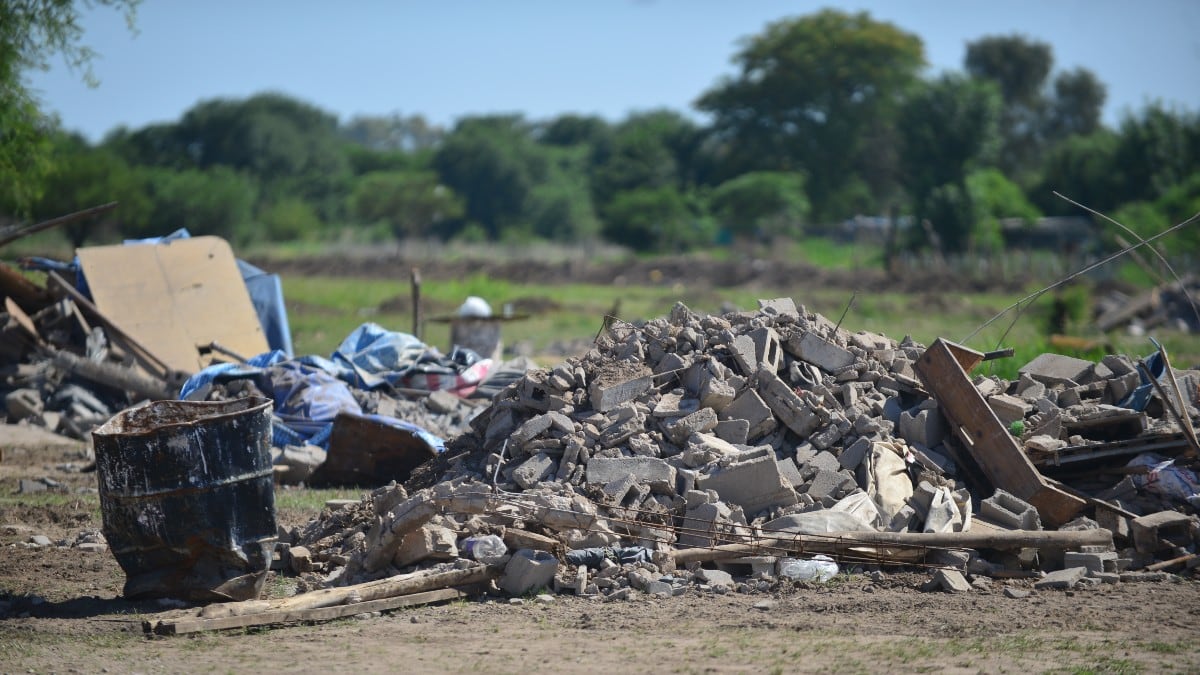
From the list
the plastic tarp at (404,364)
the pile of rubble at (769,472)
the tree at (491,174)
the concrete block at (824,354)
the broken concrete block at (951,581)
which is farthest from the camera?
the tree at (491,174)

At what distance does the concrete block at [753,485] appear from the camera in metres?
7.12

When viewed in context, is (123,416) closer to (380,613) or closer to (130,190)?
(380,613)

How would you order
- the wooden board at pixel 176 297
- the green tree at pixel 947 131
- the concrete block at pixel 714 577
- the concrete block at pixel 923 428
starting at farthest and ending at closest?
the green tree at pixel 947 131, the wooden board at pixel 176 297, the concrete block at pixel 923 428, the concrete block at pixel 714 577

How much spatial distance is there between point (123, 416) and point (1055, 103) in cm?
7036

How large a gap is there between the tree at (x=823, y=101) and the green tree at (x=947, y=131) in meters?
6.73

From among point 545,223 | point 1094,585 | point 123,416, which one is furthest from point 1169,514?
point 545,223

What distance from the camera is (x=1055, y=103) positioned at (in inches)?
2709

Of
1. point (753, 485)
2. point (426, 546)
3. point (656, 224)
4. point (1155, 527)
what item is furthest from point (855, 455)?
point (656, 224)

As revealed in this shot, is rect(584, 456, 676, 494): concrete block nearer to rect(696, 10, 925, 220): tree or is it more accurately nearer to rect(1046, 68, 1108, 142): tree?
rect(696, 10, 925, 220): tree

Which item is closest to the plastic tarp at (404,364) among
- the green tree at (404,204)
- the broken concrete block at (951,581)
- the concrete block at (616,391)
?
the concrete block at (616,391)

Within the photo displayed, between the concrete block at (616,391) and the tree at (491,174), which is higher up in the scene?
the tree at (491,174)

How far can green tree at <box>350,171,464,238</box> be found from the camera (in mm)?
58156

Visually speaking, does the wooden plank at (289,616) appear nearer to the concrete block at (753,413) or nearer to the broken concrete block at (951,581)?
the concrete block at (753,413)

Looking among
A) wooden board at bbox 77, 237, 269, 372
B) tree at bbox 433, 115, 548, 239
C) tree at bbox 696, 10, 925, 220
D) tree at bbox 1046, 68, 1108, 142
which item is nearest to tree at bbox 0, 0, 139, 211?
wooden board at bbox 77, 237, 269, 372
